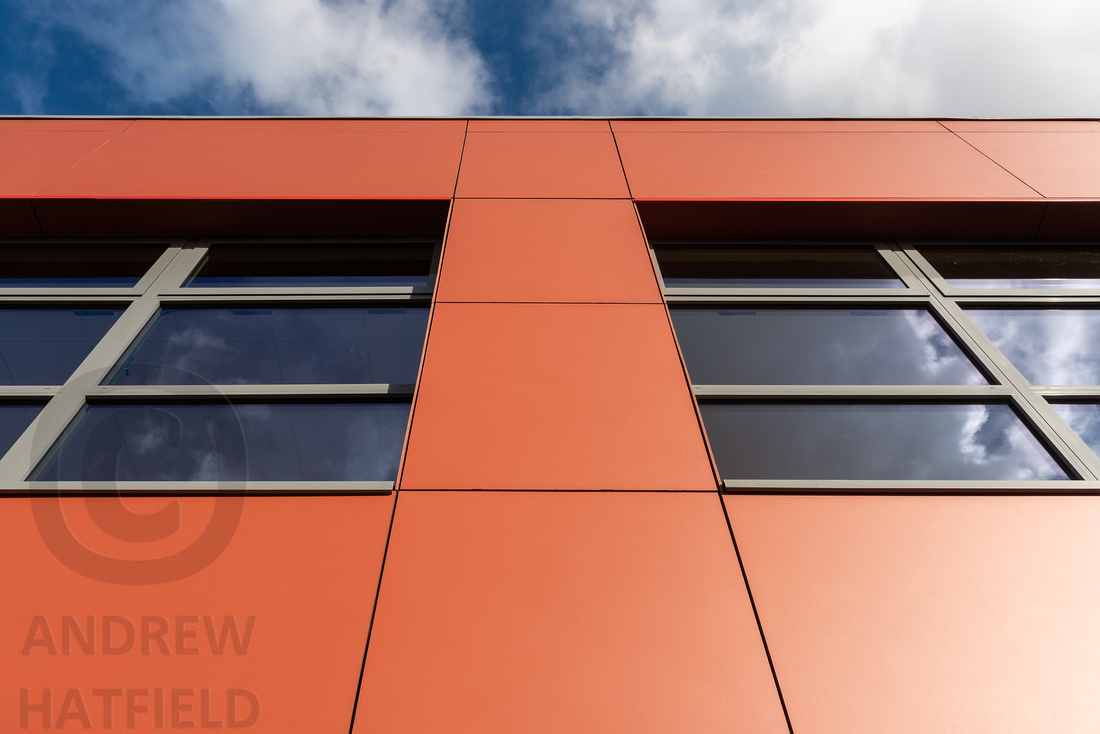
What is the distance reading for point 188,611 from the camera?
224 centimetres

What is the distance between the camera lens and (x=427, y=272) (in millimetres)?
4637

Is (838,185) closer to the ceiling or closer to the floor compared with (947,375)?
closer to the ceiling

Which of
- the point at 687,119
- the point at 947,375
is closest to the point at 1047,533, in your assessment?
the point at 947,375

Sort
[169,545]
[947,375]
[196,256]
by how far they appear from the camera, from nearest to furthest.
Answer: [169,545]
[947,375]
[196,256]

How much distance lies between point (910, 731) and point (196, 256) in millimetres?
5326

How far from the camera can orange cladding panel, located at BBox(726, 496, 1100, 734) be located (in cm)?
201

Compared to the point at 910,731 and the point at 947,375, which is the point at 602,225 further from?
the point at 910,731

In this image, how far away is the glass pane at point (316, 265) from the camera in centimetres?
453

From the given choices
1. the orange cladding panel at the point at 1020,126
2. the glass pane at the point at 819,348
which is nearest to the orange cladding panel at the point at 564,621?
the glass pane at the point at 819,348

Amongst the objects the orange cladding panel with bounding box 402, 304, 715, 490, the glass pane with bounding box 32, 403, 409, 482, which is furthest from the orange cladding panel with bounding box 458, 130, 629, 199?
the glass pane with bounding box 32, 403, 409, 482

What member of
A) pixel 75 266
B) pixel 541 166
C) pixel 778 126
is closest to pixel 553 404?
pixel 541 166

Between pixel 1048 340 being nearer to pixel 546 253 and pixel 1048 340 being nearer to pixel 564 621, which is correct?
pixel 546 253

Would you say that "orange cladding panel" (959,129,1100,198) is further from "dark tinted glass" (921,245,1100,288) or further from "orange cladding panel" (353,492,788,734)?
"orange cladding panel" (353,492,788,734)

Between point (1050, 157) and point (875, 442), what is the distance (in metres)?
4.29
